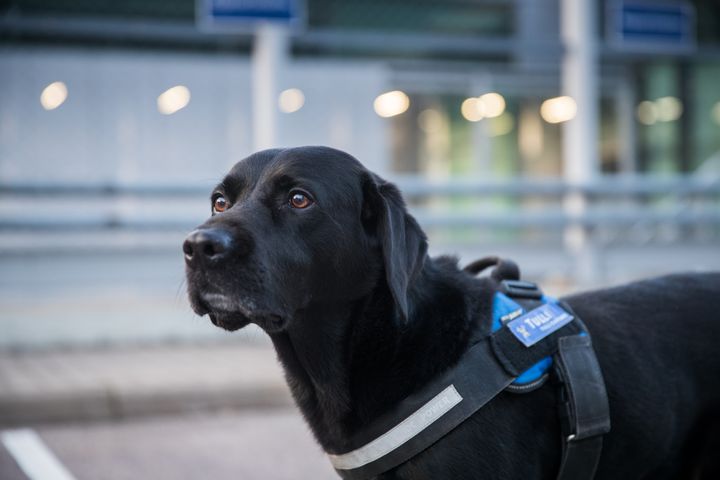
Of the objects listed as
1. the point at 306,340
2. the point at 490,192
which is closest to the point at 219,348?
the point at 490,192

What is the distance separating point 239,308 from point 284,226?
12.3 inches

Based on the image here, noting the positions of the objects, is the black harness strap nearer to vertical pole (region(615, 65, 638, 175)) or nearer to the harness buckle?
the harness buckle

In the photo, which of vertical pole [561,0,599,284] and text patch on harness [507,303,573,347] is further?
vertical pole [561,0,599,284]

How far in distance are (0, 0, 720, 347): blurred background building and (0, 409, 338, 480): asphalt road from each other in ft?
7.82

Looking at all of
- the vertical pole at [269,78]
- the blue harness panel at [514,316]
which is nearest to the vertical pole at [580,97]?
the vertical pole at [269,78]

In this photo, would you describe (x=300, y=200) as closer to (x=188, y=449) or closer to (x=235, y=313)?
(x=235, y=313)

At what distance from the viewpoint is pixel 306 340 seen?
107 inches

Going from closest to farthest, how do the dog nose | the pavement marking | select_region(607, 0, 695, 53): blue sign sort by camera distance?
the dog nose < the pavement marking < select_region(607, 0, 695, 53): blue sign

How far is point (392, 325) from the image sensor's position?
264 centimetres

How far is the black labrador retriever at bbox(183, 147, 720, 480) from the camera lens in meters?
2.52

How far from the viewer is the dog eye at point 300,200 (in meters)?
2.72

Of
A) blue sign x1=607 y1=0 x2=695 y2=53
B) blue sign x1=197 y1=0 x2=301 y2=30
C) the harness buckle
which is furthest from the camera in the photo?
blue sign x1=607 y1=0 x2=695 y2=53

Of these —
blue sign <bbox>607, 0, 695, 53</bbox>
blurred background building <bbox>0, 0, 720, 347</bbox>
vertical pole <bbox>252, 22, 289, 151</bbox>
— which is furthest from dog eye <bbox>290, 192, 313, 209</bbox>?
blue sign <bbox>607, 0, 695, 53</bbox>

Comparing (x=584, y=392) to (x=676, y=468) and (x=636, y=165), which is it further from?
(x=636, y=165)
